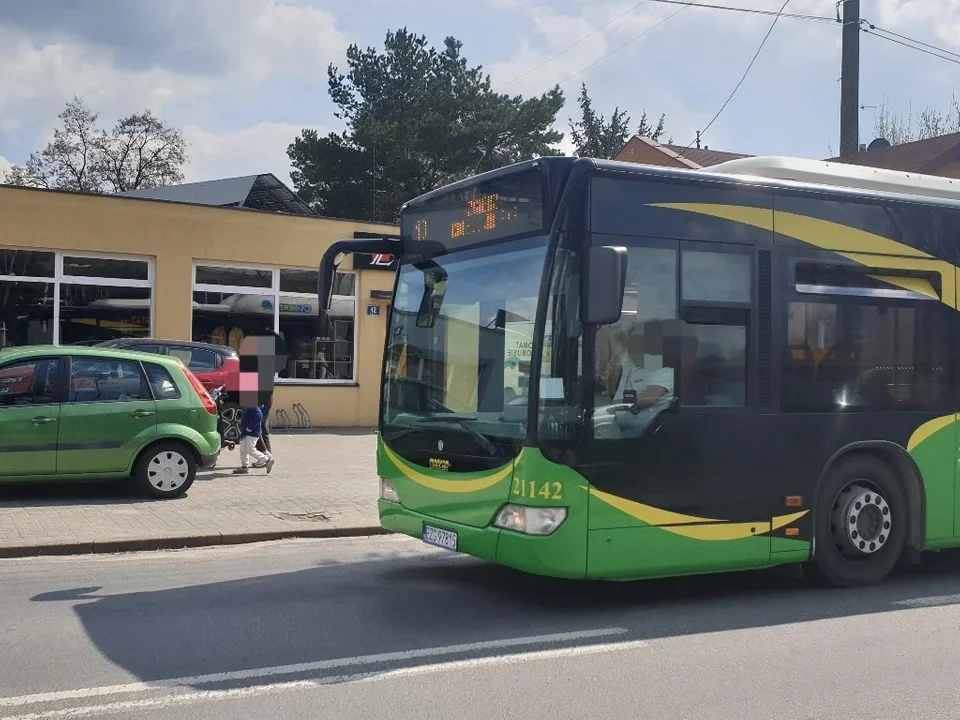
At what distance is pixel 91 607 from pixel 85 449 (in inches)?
177

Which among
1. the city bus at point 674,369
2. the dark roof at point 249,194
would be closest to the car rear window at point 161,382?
the city bus at point 674,369

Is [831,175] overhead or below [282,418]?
overhead

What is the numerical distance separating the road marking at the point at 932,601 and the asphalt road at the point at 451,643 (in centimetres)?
2

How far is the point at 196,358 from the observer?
1730 centimetres

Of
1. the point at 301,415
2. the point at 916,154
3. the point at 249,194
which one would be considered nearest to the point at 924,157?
the point at 916,154

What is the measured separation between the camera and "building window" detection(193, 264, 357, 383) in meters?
21.0

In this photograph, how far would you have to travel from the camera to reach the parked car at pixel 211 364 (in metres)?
17.1

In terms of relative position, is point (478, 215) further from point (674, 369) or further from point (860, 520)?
point (860, 520)

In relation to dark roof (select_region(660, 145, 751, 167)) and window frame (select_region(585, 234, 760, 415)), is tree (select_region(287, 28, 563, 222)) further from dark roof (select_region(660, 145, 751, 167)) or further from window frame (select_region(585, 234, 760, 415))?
window frame (select_region(585, 234, 760, 415))

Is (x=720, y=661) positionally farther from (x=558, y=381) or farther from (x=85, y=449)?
(x=85, y=449)

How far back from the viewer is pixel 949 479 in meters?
8.29

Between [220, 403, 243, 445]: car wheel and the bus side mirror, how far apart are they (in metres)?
11.9

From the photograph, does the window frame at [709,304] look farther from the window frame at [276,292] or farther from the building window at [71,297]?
the building window at [71,297]

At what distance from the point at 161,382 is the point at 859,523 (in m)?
7.68
